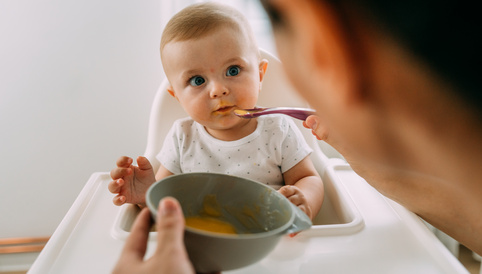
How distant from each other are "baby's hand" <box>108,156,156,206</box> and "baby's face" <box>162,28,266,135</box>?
0.58ft

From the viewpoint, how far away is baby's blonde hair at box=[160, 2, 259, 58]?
807 mm

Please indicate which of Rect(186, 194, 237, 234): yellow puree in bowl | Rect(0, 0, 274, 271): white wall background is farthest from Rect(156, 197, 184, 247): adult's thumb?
Rect(0, 0, 274, 271): white wall background

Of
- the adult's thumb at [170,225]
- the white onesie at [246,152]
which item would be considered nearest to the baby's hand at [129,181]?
the white onesie at [246,152]

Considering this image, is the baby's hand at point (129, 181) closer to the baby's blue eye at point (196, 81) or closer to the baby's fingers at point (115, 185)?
the baby's fingers at point (115, 185)

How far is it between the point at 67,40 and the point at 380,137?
1.45 meters

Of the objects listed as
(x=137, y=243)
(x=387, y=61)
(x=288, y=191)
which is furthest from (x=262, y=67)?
(x=387, y=61)

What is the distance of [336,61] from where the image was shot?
0.68ft

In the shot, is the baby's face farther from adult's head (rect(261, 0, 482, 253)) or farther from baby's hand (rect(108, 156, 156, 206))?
adult's head (rect(261, 0, 482, 253))

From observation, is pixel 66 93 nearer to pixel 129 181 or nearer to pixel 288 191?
pixel 129 181

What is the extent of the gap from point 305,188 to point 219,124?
0.78 ft

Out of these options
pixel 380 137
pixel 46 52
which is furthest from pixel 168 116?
pixel 380 137

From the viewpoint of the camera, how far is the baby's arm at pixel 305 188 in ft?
2.27

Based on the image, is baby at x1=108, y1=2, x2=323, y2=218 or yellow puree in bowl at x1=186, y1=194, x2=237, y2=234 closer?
yellow puree in bowl at x1=186, y1=194, x2=237, y2=234

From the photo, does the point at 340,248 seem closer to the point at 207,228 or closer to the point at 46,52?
the point at 207,228
